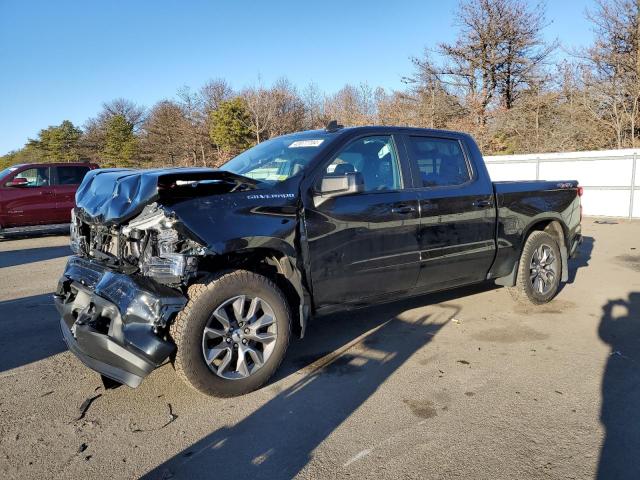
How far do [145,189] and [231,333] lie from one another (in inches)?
44.7

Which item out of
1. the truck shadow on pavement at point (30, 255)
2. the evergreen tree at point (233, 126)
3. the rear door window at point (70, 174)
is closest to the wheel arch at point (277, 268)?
the truck shadow on pavement at point (30, 255)

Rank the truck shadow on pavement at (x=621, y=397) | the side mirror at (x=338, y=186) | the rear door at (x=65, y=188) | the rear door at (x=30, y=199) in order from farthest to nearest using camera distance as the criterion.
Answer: the rear door at (x=65, y=188), the rear door at (x=30, y=199), the side mirror at (x=338, y=186), the truck shadow on pavement at (x=621, y=397)

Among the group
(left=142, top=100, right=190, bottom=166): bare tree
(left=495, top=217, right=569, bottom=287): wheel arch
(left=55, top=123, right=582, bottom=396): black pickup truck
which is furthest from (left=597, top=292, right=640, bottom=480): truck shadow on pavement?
(left=142, top=100, right=190, bottom=166): bare tree

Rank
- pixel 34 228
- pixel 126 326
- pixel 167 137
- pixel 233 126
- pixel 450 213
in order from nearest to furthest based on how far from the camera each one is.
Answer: pixel 126 326 → pixel 450 213 → pixel 34 228 → pixel 233 126 → pixel 167 137

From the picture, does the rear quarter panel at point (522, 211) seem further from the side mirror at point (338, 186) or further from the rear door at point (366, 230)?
the side mirror at point (338, 186)

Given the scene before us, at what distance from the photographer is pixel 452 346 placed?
4434 mm

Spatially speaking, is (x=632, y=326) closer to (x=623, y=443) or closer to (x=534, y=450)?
(x=623, y=443)

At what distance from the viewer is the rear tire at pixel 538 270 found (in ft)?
18.0

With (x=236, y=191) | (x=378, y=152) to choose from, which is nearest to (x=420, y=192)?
(x=378, y=152)

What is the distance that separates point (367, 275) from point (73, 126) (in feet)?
213

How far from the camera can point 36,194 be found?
12.0 m

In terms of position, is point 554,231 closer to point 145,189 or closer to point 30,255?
point 145,189

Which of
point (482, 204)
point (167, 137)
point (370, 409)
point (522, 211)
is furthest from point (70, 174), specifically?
point (167, 137)

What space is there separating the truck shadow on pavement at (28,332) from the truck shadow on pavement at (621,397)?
14.2ft
